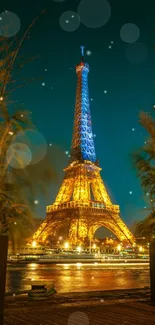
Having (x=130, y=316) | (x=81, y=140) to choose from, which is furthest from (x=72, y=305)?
(x=81, y=140)

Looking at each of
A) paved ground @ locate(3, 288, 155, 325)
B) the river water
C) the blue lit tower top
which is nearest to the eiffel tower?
the blue lit tower top

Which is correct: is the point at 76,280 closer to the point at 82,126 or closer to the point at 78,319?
the point at 78,319

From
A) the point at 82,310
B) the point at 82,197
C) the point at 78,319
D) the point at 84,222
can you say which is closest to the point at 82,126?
the point at 82,197

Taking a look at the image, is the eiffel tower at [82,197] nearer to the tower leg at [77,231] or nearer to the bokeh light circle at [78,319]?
the tower leg at [77,231]

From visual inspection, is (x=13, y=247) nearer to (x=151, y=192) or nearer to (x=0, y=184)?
(x=0, y=184)

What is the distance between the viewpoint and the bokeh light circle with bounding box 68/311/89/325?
5283 mm

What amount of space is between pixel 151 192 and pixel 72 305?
3.75m

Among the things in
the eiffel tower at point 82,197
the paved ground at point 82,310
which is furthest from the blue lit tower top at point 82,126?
the paved ground at point 82,310

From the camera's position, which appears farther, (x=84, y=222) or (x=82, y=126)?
(x=82, y=126)

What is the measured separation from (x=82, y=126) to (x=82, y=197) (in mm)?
15269

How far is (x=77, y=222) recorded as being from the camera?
162 feet

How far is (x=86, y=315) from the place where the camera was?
5957mm

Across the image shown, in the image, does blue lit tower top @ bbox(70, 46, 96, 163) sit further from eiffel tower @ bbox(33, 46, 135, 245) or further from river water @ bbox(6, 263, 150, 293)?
river water @ bbox(6, 263, 150, 293)

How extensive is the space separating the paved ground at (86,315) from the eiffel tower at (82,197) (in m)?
40.0
